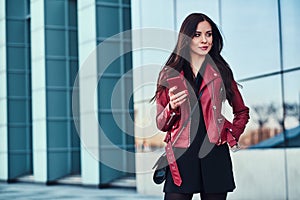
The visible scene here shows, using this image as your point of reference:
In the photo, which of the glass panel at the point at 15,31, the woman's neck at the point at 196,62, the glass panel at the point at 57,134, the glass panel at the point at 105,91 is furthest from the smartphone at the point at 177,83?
the glass panel at the point at 15,31

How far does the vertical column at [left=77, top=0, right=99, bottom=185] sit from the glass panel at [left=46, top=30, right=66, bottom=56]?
2.43m

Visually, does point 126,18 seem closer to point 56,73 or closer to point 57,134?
point 56,73

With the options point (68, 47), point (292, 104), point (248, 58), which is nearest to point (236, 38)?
point (248, 58)

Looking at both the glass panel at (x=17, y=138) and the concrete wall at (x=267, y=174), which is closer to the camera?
the concrete wall at (x=267, y=174)

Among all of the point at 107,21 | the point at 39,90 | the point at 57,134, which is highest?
the point at 107,21

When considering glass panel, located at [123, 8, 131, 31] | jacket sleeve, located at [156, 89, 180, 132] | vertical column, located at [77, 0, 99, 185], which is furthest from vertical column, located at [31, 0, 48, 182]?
jacket sleeve, located at [156, 89, 180, 132]

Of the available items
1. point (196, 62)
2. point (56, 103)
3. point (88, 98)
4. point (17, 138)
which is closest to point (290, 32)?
point (196, 62)

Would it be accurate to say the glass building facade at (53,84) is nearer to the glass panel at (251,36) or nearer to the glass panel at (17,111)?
the glass panel at (17,111)

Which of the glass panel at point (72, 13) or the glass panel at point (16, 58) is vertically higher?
the glass panel at point (72, 13)

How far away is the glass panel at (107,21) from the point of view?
1725 centimetres

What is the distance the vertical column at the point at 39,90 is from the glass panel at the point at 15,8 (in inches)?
108

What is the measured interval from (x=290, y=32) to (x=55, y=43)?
11.3 m

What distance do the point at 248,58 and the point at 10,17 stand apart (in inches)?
556

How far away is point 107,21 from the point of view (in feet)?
57.3
